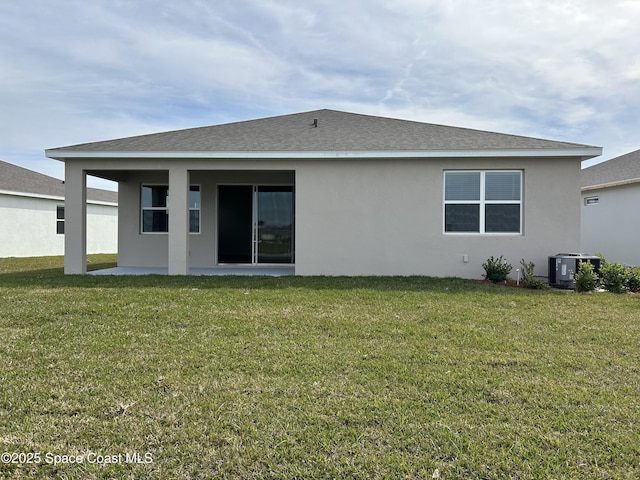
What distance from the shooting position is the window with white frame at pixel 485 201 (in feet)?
33.9

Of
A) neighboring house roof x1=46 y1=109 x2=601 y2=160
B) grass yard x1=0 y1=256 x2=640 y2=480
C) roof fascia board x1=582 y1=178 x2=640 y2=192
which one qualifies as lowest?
grass yard x1=0 y1=256 x2=640 y2=480

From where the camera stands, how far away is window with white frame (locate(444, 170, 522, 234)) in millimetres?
10336

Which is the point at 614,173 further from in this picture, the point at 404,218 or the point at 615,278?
the point at 404,218

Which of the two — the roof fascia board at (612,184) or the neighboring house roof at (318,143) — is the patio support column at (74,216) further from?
the roof fascia board at (612,184)

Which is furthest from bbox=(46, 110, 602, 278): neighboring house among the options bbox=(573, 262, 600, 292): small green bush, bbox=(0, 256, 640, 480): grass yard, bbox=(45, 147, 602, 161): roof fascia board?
bbox=(0, 256, 640, 480): grass yard

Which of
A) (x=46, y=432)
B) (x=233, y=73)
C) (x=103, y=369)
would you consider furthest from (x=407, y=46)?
(x=46, y=432)

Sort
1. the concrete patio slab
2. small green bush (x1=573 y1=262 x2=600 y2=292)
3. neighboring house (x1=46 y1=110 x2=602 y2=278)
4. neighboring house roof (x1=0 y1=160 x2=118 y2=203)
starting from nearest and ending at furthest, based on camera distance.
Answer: small green bush (x1=573 y1=262 x2=600 y2=292), neighboring house (x1=46 y1=110 x2=602 y2=278), the concrete patio slab, neighboring house roof (x1=0 y1=160 x2=118 y2=203)

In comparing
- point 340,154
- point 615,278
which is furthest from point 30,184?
point 615,278

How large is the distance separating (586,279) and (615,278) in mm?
822

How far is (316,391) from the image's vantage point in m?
3.66

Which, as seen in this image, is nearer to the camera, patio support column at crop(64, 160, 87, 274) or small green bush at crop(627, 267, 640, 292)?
small green bush at crop(627, 267, 640, 292)

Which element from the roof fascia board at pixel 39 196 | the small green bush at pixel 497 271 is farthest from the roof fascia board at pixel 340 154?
the roof fascia board at pixel 39 196

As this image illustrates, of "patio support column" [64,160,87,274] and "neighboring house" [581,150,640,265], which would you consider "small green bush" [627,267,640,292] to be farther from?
"patio support column" [64,160,87,274]

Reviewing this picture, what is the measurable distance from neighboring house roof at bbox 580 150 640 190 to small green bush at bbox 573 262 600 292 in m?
7.41
